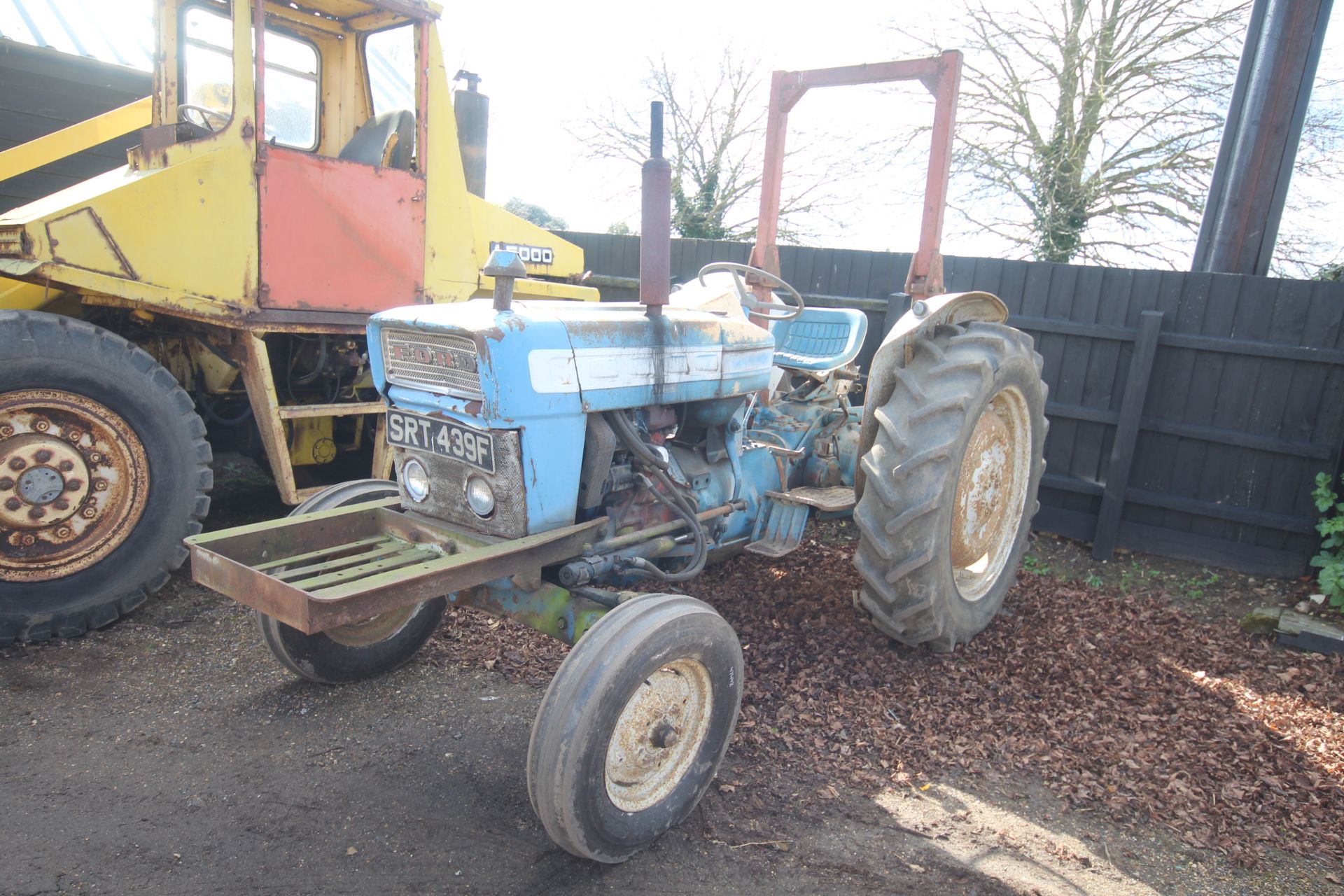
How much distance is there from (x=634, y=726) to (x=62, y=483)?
258cm

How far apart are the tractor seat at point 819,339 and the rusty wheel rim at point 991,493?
2.79 ft

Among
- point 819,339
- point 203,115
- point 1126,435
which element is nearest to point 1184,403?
point 1126,435

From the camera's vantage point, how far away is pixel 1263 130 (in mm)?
4906

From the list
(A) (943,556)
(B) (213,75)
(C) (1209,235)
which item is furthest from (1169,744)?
(B) (213,75)

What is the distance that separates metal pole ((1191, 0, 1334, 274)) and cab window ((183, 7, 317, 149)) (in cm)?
527

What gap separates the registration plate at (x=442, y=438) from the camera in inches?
96.3

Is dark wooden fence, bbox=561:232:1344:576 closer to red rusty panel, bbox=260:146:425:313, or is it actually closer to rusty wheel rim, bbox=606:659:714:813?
red rusty panel, bbox=260:146:425:313

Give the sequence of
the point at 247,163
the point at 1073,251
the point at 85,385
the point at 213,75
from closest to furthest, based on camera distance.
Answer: the point at 85,385 → the point at 247,163 → the point at 213,75 → the point at 1073,251

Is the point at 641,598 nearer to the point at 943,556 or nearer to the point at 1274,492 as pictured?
the point at 943,556

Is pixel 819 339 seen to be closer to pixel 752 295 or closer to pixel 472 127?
pixel 752 295

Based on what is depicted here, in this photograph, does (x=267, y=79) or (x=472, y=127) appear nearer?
(x=267, y=79)

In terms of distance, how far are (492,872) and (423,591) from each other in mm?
747

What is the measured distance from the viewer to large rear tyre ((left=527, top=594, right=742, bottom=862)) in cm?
205

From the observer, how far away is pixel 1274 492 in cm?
461
